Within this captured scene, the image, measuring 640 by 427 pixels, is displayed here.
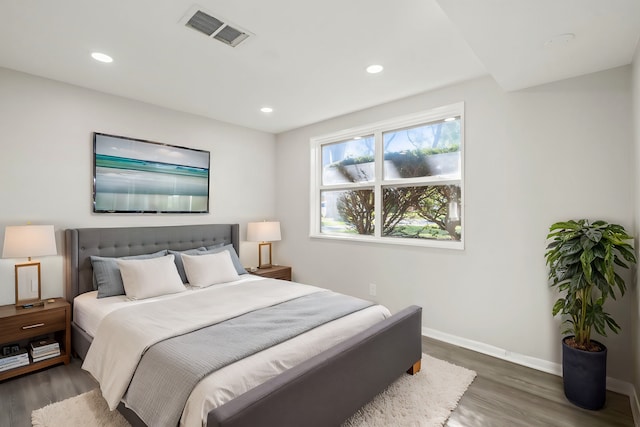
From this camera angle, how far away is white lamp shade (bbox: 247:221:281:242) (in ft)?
14.5

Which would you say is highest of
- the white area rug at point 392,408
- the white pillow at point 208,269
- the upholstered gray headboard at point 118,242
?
the upholstered gray headboard at point 118,242

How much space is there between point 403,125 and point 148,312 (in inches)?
121

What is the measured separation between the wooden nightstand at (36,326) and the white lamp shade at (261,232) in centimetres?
211

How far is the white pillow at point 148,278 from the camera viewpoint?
2889 mm

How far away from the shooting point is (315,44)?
2.37m

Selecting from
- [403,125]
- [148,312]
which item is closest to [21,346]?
[148,312]

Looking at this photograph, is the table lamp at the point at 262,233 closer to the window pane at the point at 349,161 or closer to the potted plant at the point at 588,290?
the window pane at the point at 349,161

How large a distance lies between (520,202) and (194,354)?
2.79 m

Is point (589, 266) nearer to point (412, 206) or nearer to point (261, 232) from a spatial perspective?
point (412, 206)

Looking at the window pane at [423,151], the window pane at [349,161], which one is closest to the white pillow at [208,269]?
the window pane at [349,161]

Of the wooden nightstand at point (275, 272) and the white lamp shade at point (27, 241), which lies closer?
the white lamp shade at point (27, 241)

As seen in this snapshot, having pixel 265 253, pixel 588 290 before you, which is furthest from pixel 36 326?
pixel 588 290

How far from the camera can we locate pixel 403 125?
3.62m

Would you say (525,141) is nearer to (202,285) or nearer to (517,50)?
(517,50)
